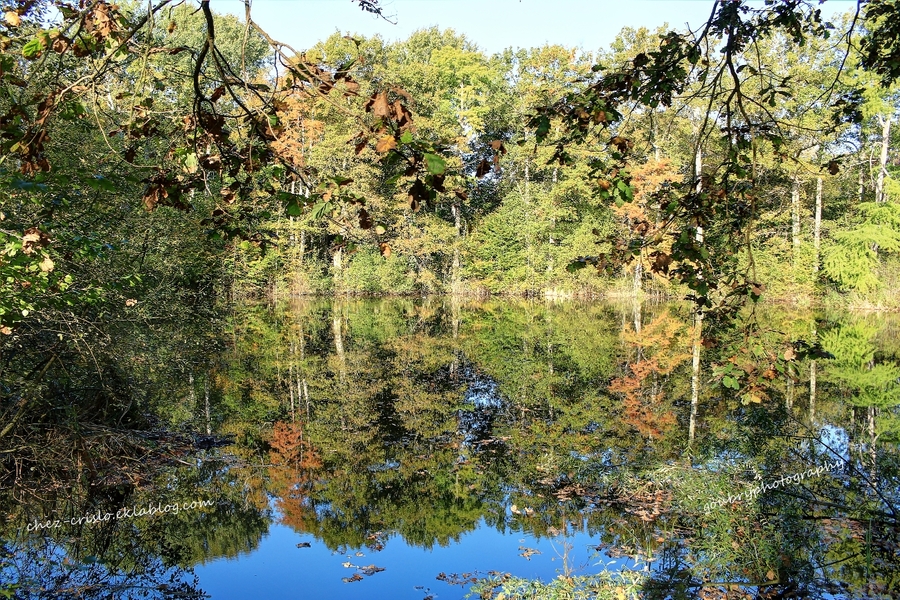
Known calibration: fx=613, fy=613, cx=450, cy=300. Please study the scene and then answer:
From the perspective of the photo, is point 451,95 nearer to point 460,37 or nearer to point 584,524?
point 460,37

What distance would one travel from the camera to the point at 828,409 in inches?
444

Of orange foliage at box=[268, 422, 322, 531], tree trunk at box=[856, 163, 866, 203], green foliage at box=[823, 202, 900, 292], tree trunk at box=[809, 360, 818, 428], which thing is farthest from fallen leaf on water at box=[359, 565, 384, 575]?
tree trunk at box=[856, 163, 866, 203]

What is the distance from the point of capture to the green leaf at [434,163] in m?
2.08

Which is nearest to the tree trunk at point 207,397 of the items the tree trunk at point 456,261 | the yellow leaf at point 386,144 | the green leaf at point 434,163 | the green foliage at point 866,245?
the yellow leaf at point 386,144

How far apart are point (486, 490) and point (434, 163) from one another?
21.0 ft

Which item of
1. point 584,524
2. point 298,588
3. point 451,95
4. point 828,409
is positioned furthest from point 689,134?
point 298,588

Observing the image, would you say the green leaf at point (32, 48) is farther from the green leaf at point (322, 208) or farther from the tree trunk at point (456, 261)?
the tree trunk at point (456, 261)

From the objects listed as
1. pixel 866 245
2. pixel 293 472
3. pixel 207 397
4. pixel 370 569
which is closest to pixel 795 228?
pixel 866 245

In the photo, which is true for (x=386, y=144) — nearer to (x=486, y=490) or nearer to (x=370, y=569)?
(x=370, y=569)

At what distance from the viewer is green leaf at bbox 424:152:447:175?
6.83 feet

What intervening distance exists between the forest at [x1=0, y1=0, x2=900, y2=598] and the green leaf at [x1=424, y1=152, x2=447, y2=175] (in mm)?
11

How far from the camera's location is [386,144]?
214cm

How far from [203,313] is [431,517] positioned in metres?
19.7

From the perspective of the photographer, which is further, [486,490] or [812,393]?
[812,393]
